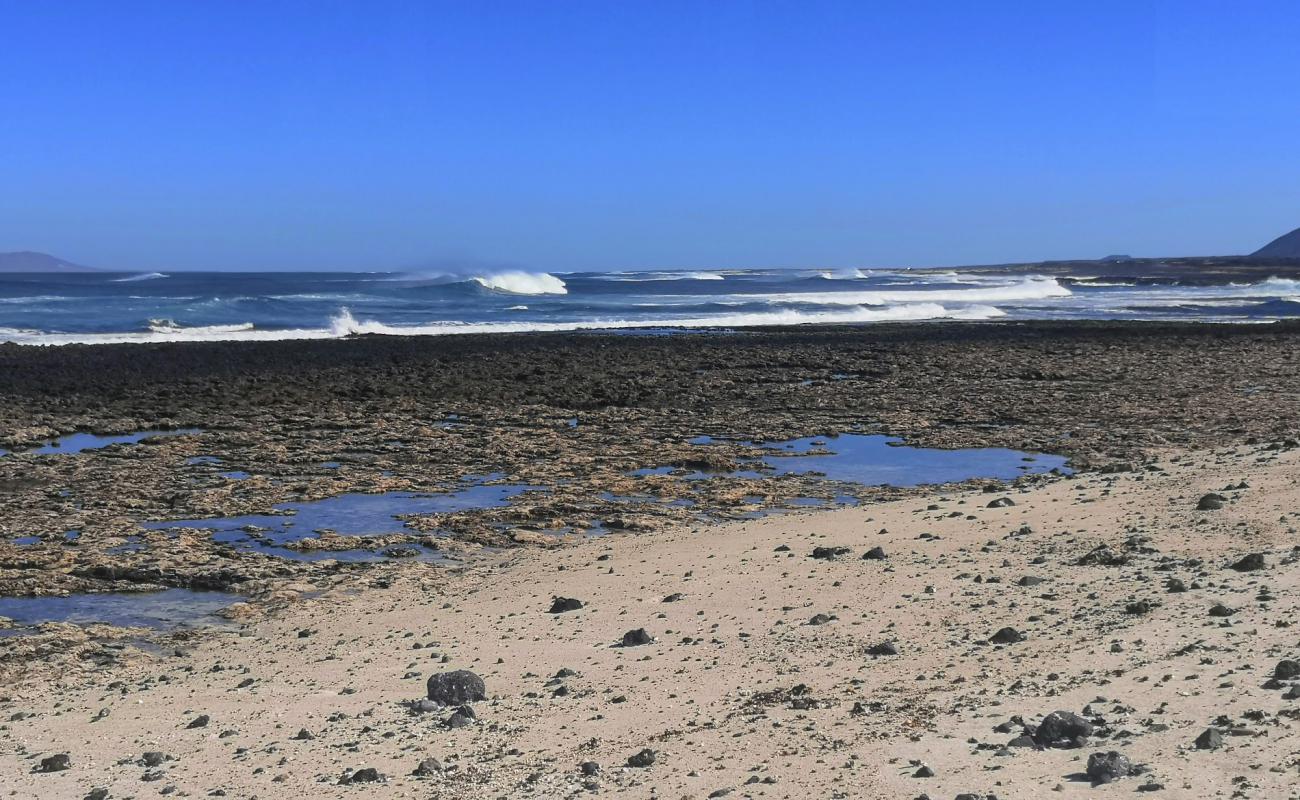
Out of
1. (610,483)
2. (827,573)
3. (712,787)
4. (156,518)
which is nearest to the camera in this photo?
(712,787)

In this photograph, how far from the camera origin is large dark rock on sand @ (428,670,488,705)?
653cm

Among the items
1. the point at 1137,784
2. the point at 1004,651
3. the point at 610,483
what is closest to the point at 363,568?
the point at 610,483

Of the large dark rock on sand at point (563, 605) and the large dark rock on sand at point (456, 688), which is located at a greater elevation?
the large dark rock on sand at point (456, 688)

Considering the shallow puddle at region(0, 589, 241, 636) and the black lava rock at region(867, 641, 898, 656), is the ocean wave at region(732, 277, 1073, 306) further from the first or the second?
the black lava rock at region(867, 641, 898, 656)

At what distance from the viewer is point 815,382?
84.5ft

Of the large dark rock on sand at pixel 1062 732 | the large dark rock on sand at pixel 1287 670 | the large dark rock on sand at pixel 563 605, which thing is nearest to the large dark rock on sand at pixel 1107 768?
the large dark rock on sand at pixel 1062 732

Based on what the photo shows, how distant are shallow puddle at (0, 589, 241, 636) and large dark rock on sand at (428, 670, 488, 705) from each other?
10.1 feet

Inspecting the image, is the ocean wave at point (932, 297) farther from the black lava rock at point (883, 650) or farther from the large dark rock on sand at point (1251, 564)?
the black lava rock at point (883, 650)

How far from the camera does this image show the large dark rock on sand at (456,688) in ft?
21.4

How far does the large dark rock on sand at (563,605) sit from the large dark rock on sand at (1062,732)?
12.8 ft

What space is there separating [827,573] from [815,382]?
16702 mm

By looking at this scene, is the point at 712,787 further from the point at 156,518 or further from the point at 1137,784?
the point at 156,518

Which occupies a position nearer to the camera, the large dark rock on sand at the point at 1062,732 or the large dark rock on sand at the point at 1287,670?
the large dark rock on sand at the point at 1062,732

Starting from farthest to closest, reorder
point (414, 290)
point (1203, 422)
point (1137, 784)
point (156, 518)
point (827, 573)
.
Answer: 1. point (414, 290)
2. point (1203, 422)
3. point (156, 518)
4. point (827, 573)
5. point (1137, 784)
